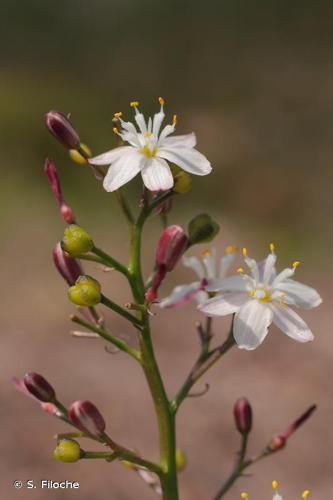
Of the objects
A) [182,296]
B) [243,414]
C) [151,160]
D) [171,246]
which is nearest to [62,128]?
[151,160]

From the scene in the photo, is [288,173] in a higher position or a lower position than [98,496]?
higher

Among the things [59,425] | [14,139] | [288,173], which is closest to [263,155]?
[288,173]

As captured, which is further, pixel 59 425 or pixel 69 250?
pixel 59 425

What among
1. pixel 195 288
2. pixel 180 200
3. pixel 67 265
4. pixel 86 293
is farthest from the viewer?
pixel 180 200

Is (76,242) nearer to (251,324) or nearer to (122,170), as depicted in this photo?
(122,170)

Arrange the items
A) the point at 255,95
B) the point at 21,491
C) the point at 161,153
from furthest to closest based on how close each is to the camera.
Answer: the point at 255,95, the point at 21,491, the point at 161,153

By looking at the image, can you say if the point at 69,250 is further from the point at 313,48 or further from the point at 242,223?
the point at 313,48

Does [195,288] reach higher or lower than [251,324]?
higher
